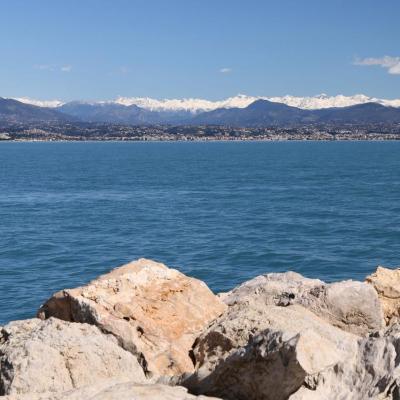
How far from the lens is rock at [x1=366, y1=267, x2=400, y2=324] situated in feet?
50.0

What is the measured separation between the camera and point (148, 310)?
13.9 m

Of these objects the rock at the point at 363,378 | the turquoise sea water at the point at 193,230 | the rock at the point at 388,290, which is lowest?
the turquoise sea water at the point at 193,230

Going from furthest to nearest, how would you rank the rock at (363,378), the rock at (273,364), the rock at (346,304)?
the rock at (346,304), the rock at (273,364), the rock at (363,378)

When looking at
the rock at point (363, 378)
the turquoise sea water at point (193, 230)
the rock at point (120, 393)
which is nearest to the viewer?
the rock at point (363, 378)

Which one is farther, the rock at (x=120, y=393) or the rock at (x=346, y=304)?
the rock at (x=346, y=304)

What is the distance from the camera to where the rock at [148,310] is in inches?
492

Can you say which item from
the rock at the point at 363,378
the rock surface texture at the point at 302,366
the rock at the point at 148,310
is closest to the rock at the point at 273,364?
the rock surface texture at the point at 302,366

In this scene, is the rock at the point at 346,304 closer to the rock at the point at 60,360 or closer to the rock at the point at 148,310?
the rock at the point at 148,310

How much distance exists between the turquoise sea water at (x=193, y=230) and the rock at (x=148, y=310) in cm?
1413

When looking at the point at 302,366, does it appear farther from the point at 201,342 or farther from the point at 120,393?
the point at 201,342

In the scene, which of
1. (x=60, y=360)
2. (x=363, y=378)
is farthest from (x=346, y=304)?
(x=60, y=360)

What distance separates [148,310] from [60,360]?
336 cm

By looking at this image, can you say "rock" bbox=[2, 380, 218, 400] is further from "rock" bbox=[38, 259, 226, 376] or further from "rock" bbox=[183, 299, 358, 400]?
"rock" bbox=[38, 259, 226, 376]

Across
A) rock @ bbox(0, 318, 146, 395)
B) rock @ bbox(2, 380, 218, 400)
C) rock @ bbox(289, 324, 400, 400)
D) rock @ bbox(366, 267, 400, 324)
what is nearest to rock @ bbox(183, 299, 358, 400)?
rock @ bbox(289, 324, 400, 400)
